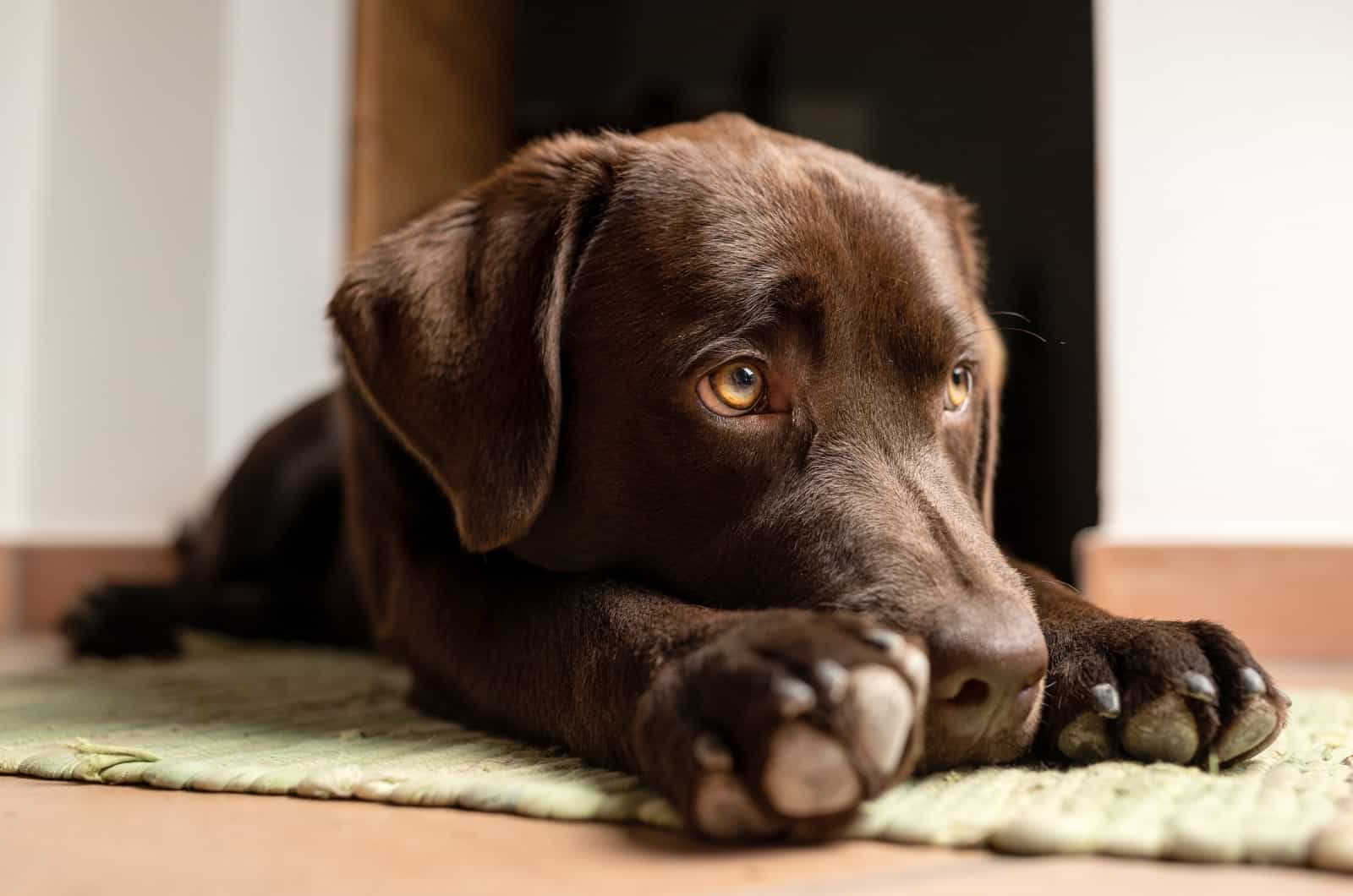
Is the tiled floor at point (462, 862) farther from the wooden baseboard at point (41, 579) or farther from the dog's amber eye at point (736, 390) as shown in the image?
the wooden baseboard at point (41, 579)

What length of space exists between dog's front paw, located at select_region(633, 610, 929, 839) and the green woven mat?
0.25ft

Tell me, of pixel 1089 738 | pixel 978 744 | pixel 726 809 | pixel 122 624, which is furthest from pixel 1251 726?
pixel 122 624

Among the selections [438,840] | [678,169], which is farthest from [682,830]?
[678,169]

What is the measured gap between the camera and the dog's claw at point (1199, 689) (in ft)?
4.13

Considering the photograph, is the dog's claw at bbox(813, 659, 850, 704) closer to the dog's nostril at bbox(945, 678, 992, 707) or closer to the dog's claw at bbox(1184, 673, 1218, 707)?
the dog's nostril at bbox(945, 678, 992, 707)

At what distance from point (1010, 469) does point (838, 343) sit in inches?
83.9

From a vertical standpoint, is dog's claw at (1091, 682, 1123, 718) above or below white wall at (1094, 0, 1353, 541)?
below

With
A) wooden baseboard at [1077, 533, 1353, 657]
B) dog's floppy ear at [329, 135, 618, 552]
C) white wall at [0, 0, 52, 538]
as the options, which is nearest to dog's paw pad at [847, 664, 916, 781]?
dog's floppy ear at [329, 135, 618, 552]

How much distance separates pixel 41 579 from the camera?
4348 millimetres

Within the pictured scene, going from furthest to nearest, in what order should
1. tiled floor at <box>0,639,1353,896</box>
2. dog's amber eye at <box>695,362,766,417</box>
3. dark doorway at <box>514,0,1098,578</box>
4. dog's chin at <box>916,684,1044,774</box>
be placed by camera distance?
dark doorway at <box>514,0,1098,578</box>
dog's amber eye at <box>695,362,766,417</box>
dog's chin at <box>916,684,1044,774</box>
tiled floor at <box>0,639,1353,896</box>

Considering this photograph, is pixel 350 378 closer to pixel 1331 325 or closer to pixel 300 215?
pixel 1331 325

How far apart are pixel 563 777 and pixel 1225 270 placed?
2.49m

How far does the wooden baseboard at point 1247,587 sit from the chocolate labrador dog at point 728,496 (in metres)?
1.50

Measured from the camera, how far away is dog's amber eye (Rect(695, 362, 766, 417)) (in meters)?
1.48
